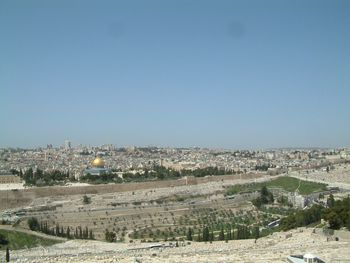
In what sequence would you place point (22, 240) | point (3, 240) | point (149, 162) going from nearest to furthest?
point (3, 240), point (22, 240), point (149, 162)

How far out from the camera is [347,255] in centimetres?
1686

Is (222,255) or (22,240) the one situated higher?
(222,255)

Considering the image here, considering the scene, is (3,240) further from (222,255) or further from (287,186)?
(287,186)

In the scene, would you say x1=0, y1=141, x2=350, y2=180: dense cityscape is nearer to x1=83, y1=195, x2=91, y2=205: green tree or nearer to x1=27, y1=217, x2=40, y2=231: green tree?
x1=83, y1=195, x2=91, y2=205: green tree

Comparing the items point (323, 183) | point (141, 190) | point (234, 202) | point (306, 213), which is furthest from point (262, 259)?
point (323, 183)

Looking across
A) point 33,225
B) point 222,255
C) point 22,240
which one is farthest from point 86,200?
point 222,255

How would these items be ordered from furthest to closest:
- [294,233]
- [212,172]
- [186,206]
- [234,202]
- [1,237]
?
[212,172]
[234,202]
[186,206]
[1,237]
[294,233]

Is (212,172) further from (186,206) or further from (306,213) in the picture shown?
(306,213)

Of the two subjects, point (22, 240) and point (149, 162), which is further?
point (149, 162)

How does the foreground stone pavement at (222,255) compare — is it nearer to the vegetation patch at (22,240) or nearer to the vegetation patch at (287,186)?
the vegetation patch at (22,240)

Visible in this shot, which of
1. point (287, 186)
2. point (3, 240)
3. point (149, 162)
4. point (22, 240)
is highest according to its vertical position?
point (149, 162)

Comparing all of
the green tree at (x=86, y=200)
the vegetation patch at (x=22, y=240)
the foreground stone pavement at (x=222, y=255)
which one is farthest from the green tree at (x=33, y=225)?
the foreground stone pavement at (x=222, y=255)

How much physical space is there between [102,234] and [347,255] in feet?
67.0

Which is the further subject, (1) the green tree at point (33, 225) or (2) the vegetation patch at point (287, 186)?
(2) the vegetation patch at point (287, 186)
